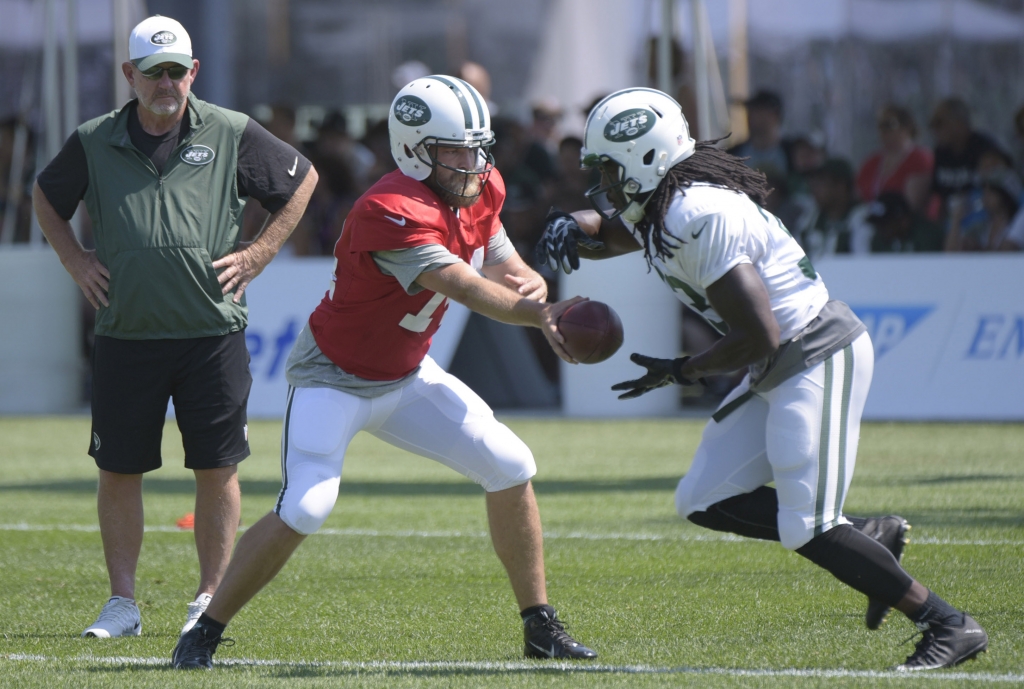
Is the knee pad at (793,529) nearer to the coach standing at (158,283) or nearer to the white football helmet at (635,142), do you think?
A: the white football helmet at (635,142)

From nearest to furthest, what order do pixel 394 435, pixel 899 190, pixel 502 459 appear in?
1. pixel 502 459
2. pixel 394 435
3. pixel 899 190

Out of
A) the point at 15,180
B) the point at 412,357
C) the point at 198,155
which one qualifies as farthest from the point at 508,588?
the point at 15,180

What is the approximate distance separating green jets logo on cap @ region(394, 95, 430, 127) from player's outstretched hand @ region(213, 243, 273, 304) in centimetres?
101

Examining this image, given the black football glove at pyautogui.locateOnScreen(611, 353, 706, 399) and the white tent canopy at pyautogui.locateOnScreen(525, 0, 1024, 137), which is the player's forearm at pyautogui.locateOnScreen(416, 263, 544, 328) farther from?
the white tent canopy at pyautogui.locateOnScreen(525, 0, 1024, 137)

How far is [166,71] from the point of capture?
5.31 metres

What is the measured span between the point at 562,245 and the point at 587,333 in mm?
478

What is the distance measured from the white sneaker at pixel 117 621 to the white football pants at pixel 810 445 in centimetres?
222

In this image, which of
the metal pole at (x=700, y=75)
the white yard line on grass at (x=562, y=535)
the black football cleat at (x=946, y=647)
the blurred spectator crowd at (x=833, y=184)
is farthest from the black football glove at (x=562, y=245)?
the metal pole at (x=700, y=75)

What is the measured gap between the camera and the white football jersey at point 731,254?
4.38 metres

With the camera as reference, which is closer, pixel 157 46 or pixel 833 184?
pixel 157 46

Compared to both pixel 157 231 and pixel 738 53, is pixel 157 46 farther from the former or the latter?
pixel 738 53

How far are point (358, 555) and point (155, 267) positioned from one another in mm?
2100

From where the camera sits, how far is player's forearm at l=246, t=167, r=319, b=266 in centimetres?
559

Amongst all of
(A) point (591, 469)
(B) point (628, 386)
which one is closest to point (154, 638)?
(B) point (628, 386)
